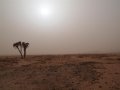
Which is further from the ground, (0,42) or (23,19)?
(23,19)

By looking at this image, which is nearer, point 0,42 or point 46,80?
point 46,80

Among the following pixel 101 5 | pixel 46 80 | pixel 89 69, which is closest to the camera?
pixel 46 80

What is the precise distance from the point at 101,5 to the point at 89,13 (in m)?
0.42

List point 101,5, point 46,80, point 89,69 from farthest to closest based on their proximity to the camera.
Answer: point 101,5, point 89,69, point 46,80

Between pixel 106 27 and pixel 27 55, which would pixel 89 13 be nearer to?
pixel 106 27

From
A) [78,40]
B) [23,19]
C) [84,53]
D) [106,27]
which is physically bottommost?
[84,53]

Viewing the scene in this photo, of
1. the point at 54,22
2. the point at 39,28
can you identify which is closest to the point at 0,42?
the point at 39,28

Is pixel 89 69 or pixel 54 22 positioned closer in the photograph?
pixel 89 69

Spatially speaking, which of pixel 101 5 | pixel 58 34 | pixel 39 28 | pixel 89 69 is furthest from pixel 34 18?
pixel 89 69

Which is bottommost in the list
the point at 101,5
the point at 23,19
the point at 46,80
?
the point at 46,80

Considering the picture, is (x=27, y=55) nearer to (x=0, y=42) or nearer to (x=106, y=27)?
(x=0, y=42)

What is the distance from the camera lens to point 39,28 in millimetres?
5211

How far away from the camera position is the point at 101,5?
201 inches

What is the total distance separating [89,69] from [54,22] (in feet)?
6.66
